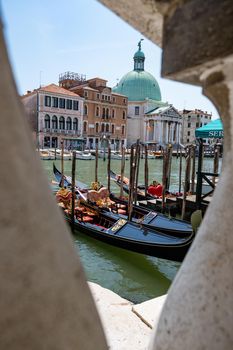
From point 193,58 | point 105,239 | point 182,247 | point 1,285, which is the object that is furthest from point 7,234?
point 105,239

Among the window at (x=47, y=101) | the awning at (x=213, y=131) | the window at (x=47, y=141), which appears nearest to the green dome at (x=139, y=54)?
the window at (x=47, y=101)

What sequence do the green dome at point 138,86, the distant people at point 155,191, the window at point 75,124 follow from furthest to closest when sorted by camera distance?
the green dome at point 138,86 < the window at point 75,124 < the distant people at point 155,191

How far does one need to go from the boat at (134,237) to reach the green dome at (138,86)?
120ft

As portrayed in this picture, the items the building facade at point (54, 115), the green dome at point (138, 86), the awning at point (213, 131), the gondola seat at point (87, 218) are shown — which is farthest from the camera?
the green dome at point (138, 86)

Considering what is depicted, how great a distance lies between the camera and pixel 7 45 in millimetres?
445

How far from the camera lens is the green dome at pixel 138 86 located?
40.8 metres

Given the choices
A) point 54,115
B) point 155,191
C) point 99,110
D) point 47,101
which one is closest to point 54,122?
point 54,115

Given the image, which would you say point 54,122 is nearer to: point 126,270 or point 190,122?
point 190,122

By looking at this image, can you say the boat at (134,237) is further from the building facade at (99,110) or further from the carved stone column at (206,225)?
the building facade at (99,110)

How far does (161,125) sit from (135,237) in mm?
35932

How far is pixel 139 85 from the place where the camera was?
1615 inches

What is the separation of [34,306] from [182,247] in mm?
4125

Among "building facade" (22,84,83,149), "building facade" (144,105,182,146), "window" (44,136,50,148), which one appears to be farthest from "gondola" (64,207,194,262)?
"building facade" (144,105,182,146)

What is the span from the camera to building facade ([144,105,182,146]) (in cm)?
3925
